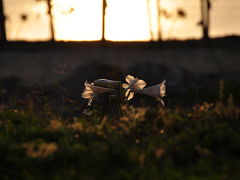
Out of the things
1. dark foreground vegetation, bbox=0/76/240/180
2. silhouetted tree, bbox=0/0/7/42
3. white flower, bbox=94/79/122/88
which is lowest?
dark foreground vegetation, bbox=0/76/240/180

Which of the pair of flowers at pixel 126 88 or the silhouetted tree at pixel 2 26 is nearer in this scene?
the pair of flowers at pixel 126 88

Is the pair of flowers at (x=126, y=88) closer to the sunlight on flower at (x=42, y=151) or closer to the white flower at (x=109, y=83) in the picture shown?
the white flower at (x=109, y=83)

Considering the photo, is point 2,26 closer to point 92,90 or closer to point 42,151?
point 92,90

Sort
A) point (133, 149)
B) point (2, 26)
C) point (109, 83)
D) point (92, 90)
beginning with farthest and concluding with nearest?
point (2, 26)
point (92, 90)
point (109, 83)
point (133, 149)

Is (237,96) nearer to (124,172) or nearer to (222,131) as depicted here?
(222,131)

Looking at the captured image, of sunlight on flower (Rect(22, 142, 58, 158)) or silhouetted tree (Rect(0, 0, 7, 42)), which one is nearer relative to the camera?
sunlight on flower (Rect(22, 142, 58, 158))

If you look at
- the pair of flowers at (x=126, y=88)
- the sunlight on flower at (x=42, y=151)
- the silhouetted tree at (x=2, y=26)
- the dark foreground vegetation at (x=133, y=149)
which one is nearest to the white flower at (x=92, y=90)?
the pair of flowers at (x=126, y=88)

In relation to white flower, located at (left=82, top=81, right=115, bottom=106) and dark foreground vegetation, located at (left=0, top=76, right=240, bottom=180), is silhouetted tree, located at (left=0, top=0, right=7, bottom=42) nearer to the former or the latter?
white flower, located at (left=82, top=81, right=115, bottom=106)

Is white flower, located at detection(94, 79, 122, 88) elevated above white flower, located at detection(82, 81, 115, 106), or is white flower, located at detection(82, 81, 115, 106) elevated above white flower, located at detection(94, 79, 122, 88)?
white flower, located at detection(94, 79, 122, 88)

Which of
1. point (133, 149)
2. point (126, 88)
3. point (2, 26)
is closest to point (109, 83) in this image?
point (126, 88)

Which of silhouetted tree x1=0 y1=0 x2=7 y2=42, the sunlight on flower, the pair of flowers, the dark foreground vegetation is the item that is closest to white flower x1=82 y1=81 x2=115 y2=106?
the pair of flowers

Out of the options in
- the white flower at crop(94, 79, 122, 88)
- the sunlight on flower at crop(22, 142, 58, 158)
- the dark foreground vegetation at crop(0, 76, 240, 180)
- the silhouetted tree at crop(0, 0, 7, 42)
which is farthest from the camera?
the silhouetted tree at crop(0, 0, 7, 42)

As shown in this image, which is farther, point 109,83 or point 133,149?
point 109,83
